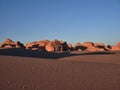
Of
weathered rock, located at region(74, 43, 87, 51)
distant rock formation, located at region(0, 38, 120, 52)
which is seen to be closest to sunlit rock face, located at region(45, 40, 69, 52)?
distant rock formation, located at region(0, 38, 120, 52)

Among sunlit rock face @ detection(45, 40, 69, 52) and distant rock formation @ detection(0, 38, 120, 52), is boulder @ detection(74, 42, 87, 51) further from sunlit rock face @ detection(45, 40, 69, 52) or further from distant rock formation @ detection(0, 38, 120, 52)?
sunlit rock face @ detection(45, 40, 69, 52)

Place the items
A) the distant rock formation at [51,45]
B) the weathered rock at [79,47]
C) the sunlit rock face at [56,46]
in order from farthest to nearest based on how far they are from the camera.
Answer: the weathered rock at [79,47], the sunlit rock face at [56,46], the distant rock formation at [51,45]

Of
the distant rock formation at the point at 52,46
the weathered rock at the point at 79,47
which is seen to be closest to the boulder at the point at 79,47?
the weathered rock at the point at 79,47

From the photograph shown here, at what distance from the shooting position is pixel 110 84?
7.91 m

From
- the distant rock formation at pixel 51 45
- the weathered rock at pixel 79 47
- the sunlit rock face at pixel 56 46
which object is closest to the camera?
the distant rock formation at pixel 51 45

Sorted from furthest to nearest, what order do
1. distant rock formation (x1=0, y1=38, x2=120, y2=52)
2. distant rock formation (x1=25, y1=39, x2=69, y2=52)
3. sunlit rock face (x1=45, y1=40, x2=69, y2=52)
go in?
distant rock formation (x1=25, y1=39, x2=69, y2=52), sunlit rock face (x1=45, y1=40, x2=69, y2=52), distant rock formation (x1=0, y1=38, x2=120, y2=52)

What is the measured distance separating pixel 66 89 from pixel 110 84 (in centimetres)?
204

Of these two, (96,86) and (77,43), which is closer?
(96,86)

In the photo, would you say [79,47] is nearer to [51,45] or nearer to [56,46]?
[56,46]

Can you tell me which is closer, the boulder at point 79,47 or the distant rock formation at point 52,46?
the distant rock formation at point 52,46

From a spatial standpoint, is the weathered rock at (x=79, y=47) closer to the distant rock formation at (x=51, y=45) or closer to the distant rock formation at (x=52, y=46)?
the distant rock formation at (x=51, y=45)

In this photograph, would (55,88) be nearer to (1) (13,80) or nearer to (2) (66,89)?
(2) (66,89)

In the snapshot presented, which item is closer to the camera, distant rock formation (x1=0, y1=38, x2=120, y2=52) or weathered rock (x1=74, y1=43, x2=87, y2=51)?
distant rock formation (x1=0, y1=38, x2=120, y2=52)

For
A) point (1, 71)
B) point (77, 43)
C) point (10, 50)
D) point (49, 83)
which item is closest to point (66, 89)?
point (49, 83)
